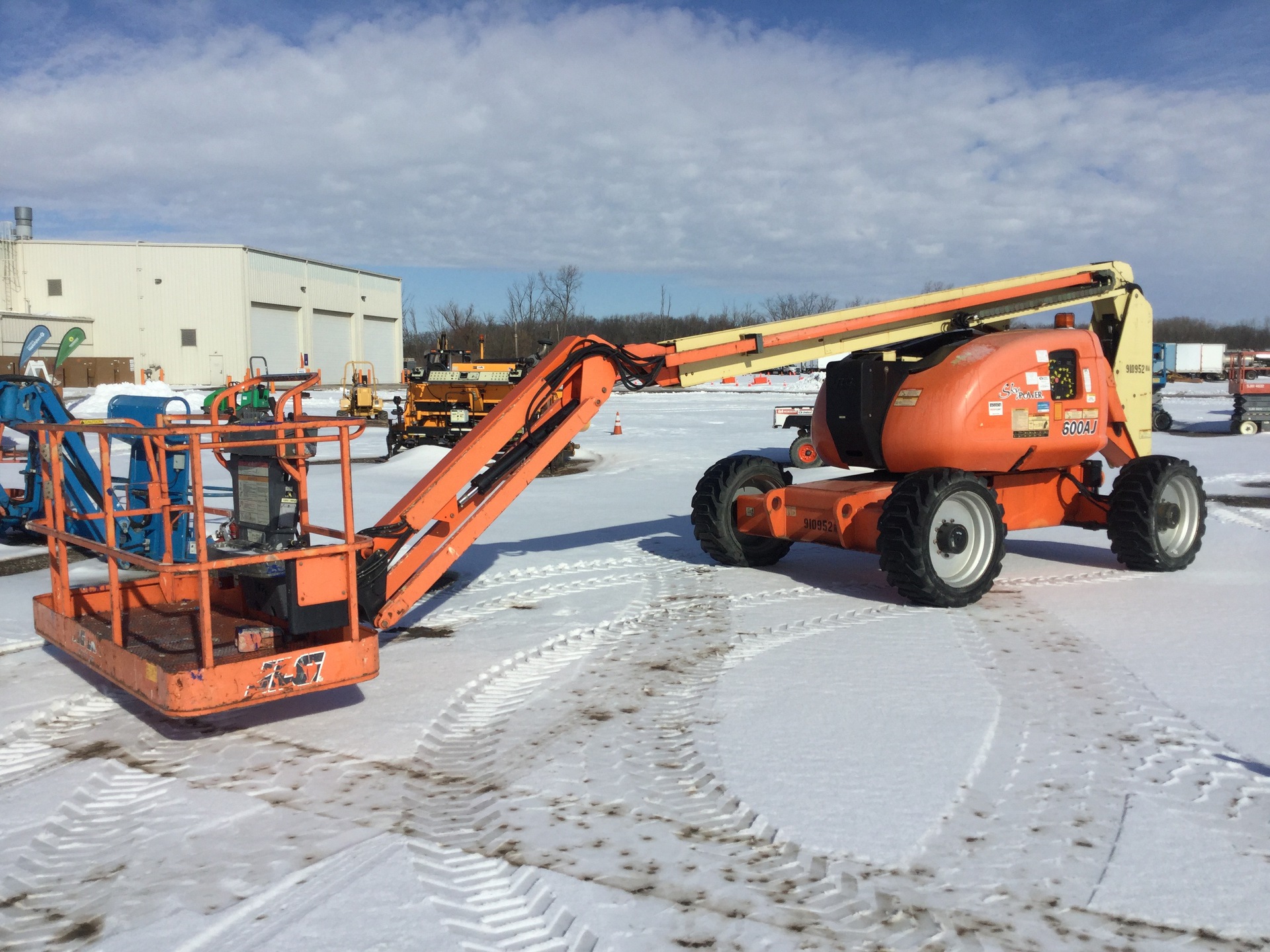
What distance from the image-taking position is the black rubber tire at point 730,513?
9.04 metres

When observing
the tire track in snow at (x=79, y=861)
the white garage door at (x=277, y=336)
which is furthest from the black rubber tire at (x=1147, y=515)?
the white garage door at (x=277, y=336)

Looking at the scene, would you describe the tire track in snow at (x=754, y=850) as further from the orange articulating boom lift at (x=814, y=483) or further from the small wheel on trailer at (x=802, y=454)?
the small wheel on trailer at (x=802, y=454)

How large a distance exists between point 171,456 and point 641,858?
613 centimetres

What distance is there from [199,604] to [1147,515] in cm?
741

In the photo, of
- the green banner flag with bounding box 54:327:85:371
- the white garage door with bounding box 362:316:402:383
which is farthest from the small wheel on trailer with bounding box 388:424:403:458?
the white garage door with bounding box 362:316:402:383

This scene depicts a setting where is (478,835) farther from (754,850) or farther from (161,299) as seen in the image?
(161,299)

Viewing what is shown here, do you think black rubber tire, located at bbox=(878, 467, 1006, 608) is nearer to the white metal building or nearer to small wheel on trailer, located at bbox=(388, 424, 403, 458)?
small wheel on trailer, located at bbox=(388, 424, 403, 458)

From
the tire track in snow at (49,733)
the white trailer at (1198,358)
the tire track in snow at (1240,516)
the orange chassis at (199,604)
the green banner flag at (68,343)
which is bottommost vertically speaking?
the tire track in snow at (49,733)

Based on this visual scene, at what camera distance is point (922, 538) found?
7387 millimetres

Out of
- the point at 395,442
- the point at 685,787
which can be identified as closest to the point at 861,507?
the point at 685,787

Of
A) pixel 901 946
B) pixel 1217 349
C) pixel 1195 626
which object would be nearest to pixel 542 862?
pixel 901 946

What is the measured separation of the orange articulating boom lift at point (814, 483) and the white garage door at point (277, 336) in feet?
162

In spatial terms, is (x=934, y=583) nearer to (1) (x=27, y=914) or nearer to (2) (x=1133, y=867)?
(2) (x=1133, y=867)

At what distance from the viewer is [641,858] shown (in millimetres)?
3807
